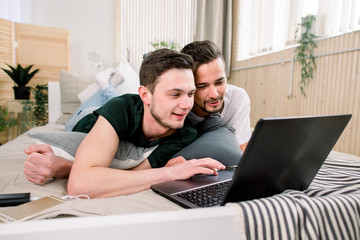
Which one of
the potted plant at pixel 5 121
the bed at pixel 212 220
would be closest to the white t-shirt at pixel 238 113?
the bed at pixel 212 220

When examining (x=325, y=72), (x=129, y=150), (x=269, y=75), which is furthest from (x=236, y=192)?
(x=269, y=75)

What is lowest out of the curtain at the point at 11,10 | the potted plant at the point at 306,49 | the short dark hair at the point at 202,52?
the short dark hair at the point at 202,52

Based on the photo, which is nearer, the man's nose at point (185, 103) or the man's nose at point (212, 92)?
the man's nose at point (185, 103)

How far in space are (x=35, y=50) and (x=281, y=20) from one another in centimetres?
304

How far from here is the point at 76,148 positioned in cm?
103

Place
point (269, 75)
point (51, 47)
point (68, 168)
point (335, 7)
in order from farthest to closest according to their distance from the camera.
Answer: point (51, 47)
point (269, 75)
point (335, 7)
point (68, 168)

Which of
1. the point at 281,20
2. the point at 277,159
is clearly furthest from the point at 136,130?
the point at 281,20

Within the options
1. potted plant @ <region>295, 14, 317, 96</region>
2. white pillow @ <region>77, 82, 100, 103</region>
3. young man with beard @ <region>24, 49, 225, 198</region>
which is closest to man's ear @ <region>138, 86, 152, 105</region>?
young man with beard @ <region>24, 49, 225, 198</region>

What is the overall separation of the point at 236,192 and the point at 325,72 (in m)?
2.31

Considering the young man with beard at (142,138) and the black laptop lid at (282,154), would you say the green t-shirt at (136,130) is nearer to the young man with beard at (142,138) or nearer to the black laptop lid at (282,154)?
the young man with beard at (142,138)

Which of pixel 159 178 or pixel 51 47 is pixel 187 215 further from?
pixel 51 47

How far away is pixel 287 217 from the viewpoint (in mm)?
409

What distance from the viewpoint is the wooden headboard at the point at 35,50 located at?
321 centimetres

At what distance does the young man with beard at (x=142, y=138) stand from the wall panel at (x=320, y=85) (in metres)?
1.67
